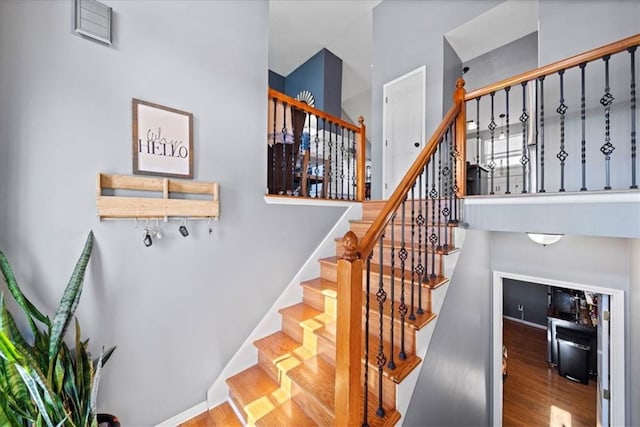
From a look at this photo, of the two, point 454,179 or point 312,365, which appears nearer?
point 312,365

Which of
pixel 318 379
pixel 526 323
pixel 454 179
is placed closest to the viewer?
pixel 318 379

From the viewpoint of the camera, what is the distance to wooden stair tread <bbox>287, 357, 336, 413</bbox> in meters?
1.55

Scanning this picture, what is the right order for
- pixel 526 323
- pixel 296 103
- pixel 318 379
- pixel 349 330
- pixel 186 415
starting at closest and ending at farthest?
pixel 349 330 < pixel 318 379 < pixel 186 415 < pixel 296 103 < pixel 526 323

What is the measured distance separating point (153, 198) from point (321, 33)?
4291 millimetres

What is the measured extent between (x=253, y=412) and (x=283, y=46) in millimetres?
5405

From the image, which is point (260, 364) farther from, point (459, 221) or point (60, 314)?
point (459, 221)

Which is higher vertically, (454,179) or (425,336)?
(454,179)

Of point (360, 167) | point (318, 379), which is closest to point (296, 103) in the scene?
point (360, 167)

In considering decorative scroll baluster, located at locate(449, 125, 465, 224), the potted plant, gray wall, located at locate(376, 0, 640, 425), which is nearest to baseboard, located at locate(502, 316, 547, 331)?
gray wall, located at locate(376, 0, 640, 425)

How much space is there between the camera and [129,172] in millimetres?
1605

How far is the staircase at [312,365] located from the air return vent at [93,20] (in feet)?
6.87

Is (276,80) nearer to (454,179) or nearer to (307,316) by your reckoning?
(454,179)

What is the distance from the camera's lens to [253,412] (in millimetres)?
1702

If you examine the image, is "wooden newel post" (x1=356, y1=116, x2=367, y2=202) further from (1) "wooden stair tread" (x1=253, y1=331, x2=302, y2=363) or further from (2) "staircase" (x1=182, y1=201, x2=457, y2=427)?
(1) "wooden stair tread" (x1=253, y1=331, x2=302, y2=363)
